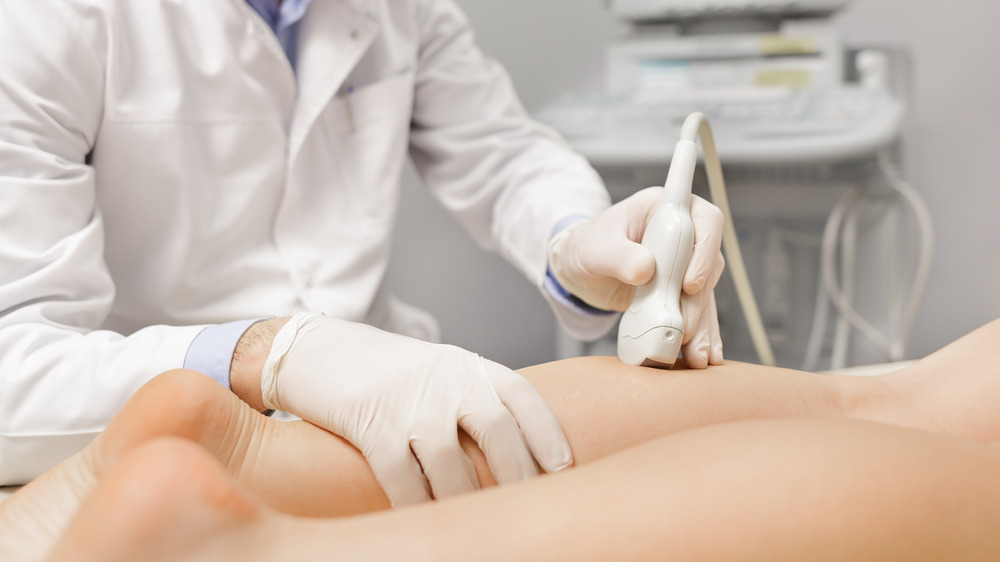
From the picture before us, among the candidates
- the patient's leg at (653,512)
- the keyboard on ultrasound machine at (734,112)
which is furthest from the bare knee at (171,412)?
the keyboard on ultrasound machine at (734,112)

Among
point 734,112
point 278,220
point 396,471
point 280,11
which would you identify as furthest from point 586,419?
point 734,112

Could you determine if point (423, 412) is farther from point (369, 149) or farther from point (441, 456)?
point (369, 149)

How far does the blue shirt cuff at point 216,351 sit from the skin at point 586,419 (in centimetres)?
13

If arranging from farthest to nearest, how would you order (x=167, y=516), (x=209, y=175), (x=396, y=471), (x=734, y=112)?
(x=734, y=112), (x=209, y=175), (x=396, y=471), (x=167, y=516)

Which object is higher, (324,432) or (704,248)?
(704,248)

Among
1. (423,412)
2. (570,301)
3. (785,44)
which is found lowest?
(570,301)

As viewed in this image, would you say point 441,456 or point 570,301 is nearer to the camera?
point 441,456

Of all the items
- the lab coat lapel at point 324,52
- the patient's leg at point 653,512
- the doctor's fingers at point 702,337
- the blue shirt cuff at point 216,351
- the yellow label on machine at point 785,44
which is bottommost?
the blue shirt cuff at point 216,351

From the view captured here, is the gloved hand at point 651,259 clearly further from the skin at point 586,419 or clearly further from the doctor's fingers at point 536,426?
the doctor's fingers at point 536,426

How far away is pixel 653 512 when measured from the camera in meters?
0.38

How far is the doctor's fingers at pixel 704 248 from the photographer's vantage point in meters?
0.65

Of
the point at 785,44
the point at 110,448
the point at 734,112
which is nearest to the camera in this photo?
the point at 110,448

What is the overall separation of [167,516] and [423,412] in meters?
0.26

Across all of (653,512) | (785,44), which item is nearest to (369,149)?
(653,512)
